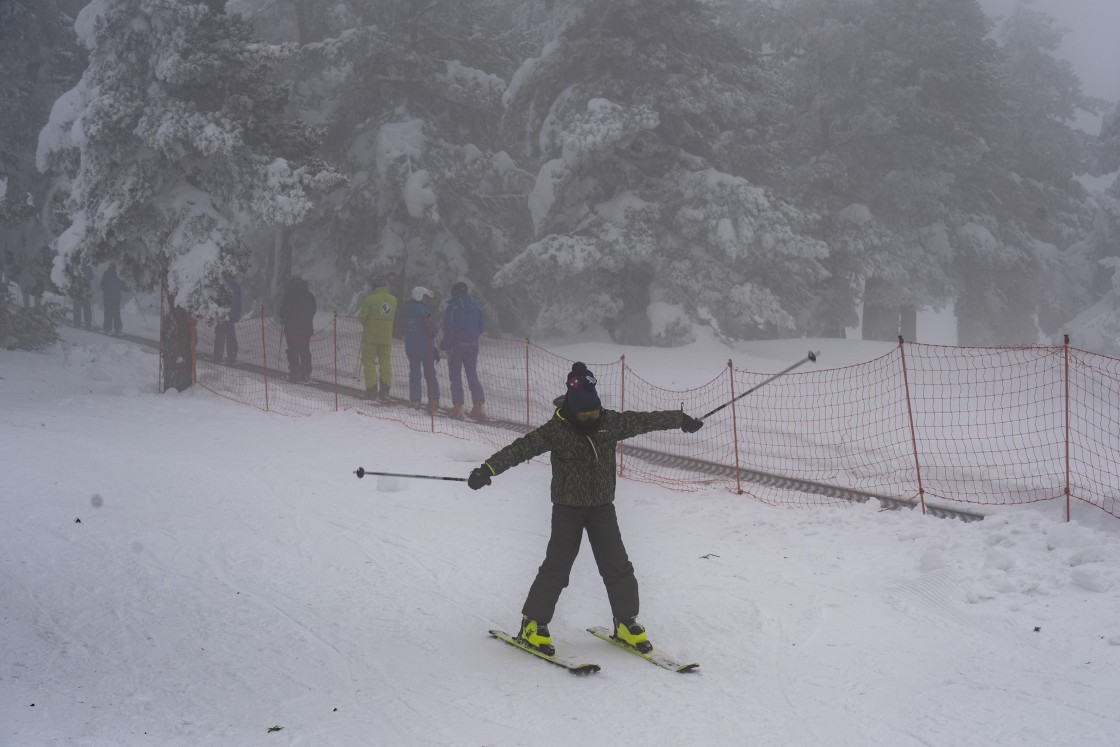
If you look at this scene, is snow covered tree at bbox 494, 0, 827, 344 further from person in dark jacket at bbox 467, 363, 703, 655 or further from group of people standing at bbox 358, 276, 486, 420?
person in dark jacket at bbox 467, 363, 703, 655

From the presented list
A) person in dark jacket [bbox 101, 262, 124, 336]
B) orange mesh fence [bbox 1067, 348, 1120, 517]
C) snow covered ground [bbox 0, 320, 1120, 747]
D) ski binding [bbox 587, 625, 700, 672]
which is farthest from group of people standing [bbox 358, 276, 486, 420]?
person in dark jacket [bbox 101, 262, 124, 336]

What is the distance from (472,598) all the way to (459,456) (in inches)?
212

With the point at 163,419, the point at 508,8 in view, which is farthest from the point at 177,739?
the point at 508,8

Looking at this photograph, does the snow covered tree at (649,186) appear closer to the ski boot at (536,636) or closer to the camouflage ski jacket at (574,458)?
the camouflage ski jacket at (574,458)

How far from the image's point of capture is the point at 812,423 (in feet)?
51.4

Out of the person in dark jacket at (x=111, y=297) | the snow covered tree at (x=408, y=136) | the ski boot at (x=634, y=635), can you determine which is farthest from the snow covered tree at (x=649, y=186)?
the ski boot at (x=634, y=635)

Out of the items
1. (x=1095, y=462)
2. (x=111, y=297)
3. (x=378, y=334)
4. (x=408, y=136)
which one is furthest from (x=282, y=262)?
Answer: (x=1095, y=462)

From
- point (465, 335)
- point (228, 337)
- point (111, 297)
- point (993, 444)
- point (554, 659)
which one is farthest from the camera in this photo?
point (111, 297)

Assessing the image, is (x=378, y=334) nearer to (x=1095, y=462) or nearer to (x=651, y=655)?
(x=1095, y=462)

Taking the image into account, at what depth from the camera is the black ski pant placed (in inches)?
239

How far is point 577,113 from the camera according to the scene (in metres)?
21.0

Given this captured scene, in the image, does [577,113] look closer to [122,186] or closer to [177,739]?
[122,186]

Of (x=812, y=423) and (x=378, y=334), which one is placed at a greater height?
(x=378, y=334)

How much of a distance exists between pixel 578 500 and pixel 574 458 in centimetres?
26
